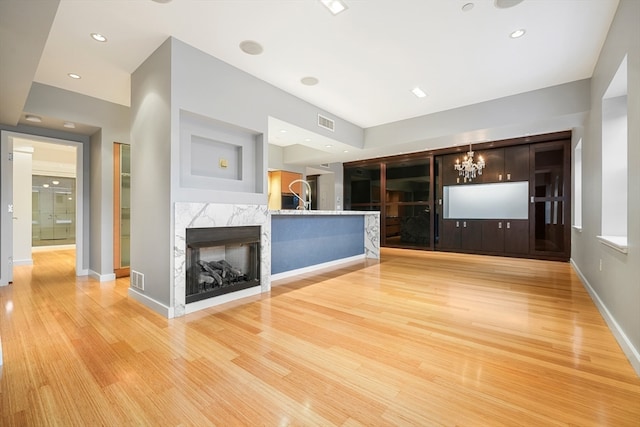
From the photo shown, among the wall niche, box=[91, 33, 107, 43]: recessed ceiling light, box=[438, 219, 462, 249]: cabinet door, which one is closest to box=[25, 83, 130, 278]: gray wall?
box=[91, 33, 107, 43]: recessed ceiling light

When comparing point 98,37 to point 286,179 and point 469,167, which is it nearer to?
point 286,179

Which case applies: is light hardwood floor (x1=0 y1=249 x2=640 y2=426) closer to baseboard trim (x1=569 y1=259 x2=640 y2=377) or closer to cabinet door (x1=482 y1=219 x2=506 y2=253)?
baseboard trim (x1=569 y1=259 x2=640 y2=377)

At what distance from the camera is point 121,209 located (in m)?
4.58

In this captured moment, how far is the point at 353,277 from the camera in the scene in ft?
14.6

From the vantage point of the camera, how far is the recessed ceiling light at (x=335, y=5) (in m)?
2.48

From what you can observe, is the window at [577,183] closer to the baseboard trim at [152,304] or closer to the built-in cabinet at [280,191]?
the built-in cabinet at [280,191]

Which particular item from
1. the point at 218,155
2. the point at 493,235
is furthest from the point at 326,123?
the point at 493,235

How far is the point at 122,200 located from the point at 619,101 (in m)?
6.65

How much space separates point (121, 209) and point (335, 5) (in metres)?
4.36

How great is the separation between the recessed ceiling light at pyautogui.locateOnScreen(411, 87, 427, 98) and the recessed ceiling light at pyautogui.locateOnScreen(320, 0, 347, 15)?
2.10m

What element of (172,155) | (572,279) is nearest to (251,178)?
(172,155)

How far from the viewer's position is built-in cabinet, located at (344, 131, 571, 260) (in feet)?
19.4

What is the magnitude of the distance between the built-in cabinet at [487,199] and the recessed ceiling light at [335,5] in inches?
215

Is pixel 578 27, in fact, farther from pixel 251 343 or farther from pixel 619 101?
pixel 251 343
